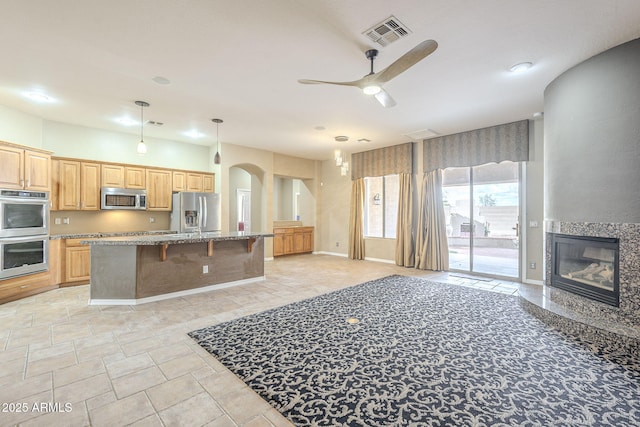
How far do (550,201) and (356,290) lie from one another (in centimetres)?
301

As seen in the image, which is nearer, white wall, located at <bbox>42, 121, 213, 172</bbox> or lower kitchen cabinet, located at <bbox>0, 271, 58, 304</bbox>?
lower kitchen cabinet, located at <bbox>0, 271, 58, 304</bbox>

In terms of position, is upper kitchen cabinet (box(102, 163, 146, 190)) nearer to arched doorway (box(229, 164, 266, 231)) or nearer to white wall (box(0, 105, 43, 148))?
white wall (box(0, 105, 43, 148))

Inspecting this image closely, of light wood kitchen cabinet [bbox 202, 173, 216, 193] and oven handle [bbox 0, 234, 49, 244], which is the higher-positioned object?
light wood kitchen cabinet [bbox 202, 173, 216, 193]

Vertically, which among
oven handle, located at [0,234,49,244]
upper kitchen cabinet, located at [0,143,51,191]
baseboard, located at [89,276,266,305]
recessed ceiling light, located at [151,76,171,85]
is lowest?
baseboard, located at [89,276,266,305]

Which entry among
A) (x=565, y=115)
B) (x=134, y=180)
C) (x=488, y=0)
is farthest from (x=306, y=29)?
(x=134, y=180)

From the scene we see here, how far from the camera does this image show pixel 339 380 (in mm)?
2238

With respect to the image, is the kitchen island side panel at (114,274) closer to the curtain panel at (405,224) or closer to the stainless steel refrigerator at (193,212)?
the stainless steel refrigerator at (193,212)

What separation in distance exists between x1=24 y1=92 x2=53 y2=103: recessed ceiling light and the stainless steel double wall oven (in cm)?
139

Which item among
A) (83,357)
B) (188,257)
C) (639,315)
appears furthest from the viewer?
(188,257)

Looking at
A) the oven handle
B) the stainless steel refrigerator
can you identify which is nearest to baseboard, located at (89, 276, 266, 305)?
the oven handle

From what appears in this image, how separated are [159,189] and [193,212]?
87 centimetres

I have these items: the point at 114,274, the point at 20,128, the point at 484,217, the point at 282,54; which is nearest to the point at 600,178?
the point at 484,217

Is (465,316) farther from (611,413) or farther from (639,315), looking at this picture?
(611,413)

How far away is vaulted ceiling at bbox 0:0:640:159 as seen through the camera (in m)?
2.44
